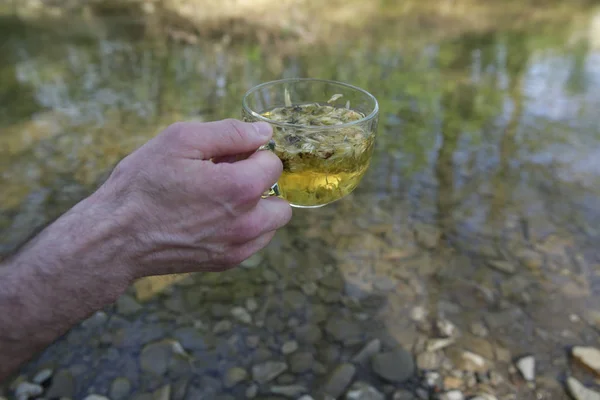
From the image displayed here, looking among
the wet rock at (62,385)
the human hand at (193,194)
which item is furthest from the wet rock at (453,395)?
the wet rock at (62,385)

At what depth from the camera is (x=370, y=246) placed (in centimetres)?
358

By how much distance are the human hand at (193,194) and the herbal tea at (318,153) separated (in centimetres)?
9

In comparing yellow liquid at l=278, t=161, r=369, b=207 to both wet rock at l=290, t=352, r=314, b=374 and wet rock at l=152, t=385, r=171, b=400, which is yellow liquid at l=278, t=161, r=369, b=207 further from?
wet rock at l=152, t=385, r=171, b=400

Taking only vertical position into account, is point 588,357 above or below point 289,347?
below

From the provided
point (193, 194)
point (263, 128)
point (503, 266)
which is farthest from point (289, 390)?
point (503, 266)

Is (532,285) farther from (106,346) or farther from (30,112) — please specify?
(30,112)

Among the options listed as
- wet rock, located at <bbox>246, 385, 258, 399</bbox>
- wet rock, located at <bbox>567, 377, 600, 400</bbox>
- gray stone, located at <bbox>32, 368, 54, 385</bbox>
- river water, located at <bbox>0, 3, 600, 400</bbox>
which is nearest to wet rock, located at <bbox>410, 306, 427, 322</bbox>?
river water, located at <bbox>0, 3, 600, 400</bbox>

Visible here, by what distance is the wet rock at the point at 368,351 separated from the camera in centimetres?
271

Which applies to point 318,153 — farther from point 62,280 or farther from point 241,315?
point 241,315

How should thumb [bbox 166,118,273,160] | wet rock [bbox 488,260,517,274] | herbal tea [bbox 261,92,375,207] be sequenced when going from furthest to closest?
wet rock [bbox 488,260,517,274], herbal tea [bbox 261,92,375,207], thumb [bbox 166,118,273,160]

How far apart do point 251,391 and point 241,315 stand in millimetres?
538

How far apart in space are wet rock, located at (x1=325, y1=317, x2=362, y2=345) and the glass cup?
125 centimetres

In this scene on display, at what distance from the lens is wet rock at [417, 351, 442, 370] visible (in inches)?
105

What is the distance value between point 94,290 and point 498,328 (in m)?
2.34
